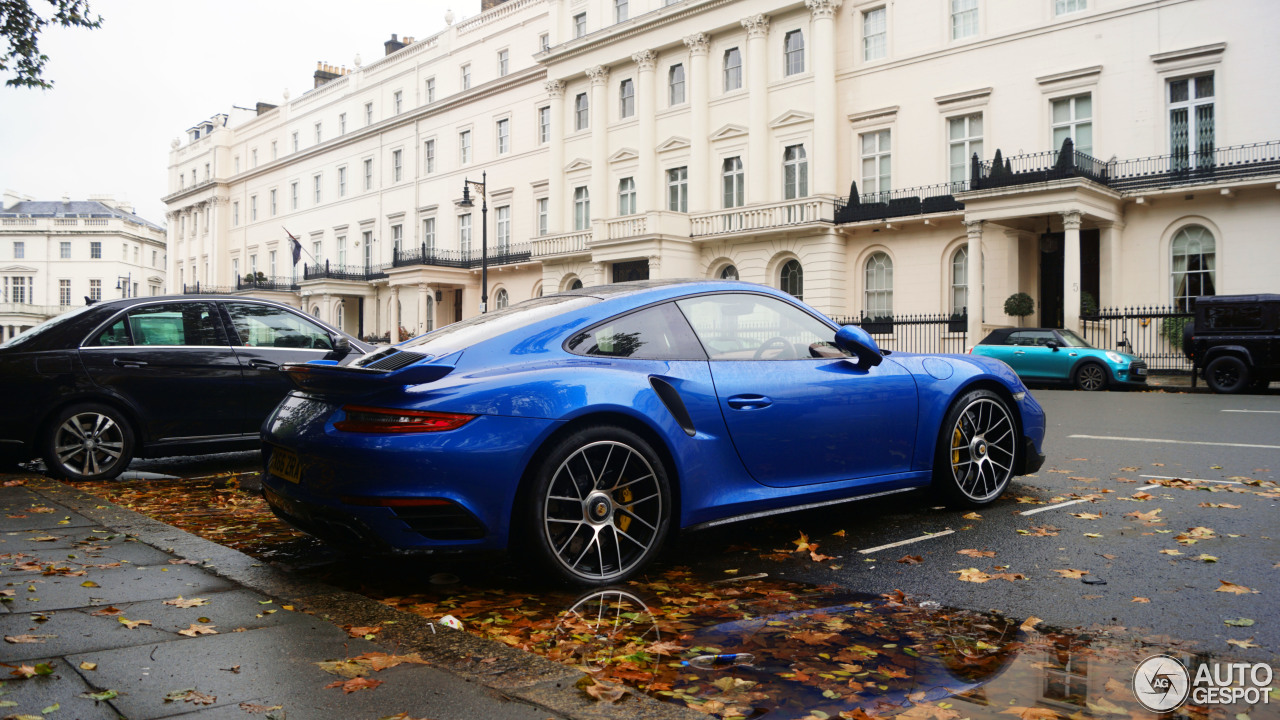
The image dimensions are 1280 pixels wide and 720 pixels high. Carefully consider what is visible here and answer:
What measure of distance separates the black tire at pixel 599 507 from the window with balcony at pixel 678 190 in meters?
32.6

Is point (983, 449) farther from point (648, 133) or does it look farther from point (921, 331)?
point (648, 133)

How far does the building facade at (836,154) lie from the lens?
24.0m

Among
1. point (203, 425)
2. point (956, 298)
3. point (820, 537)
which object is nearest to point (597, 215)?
point (956, 298)

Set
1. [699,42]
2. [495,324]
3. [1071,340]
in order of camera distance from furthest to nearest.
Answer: [699,42] → [1071,340] → [495,324]

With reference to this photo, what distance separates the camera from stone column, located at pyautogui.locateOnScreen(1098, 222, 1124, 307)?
25.2 metres

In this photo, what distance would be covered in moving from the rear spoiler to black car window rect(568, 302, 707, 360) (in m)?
0.66

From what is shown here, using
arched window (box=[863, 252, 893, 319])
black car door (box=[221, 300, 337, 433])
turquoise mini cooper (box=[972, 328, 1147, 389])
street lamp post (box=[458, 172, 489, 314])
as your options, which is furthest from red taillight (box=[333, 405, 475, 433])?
arched window (box=[863, 252, 893, 319])

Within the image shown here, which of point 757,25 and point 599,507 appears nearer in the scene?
point 599,507

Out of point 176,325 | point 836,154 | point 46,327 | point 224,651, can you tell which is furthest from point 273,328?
point 836,154

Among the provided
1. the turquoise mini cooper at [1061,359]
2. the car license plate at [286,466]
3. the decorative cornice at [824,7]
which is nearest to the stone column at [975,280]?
the turquoise mini cooper at [1061,359]

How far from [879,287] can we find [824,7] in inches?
386

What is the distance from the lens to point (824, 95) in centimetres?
3122

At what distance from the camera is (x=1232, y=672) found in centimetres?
296

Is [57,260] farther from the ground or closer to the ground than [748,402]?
farther from the ground
